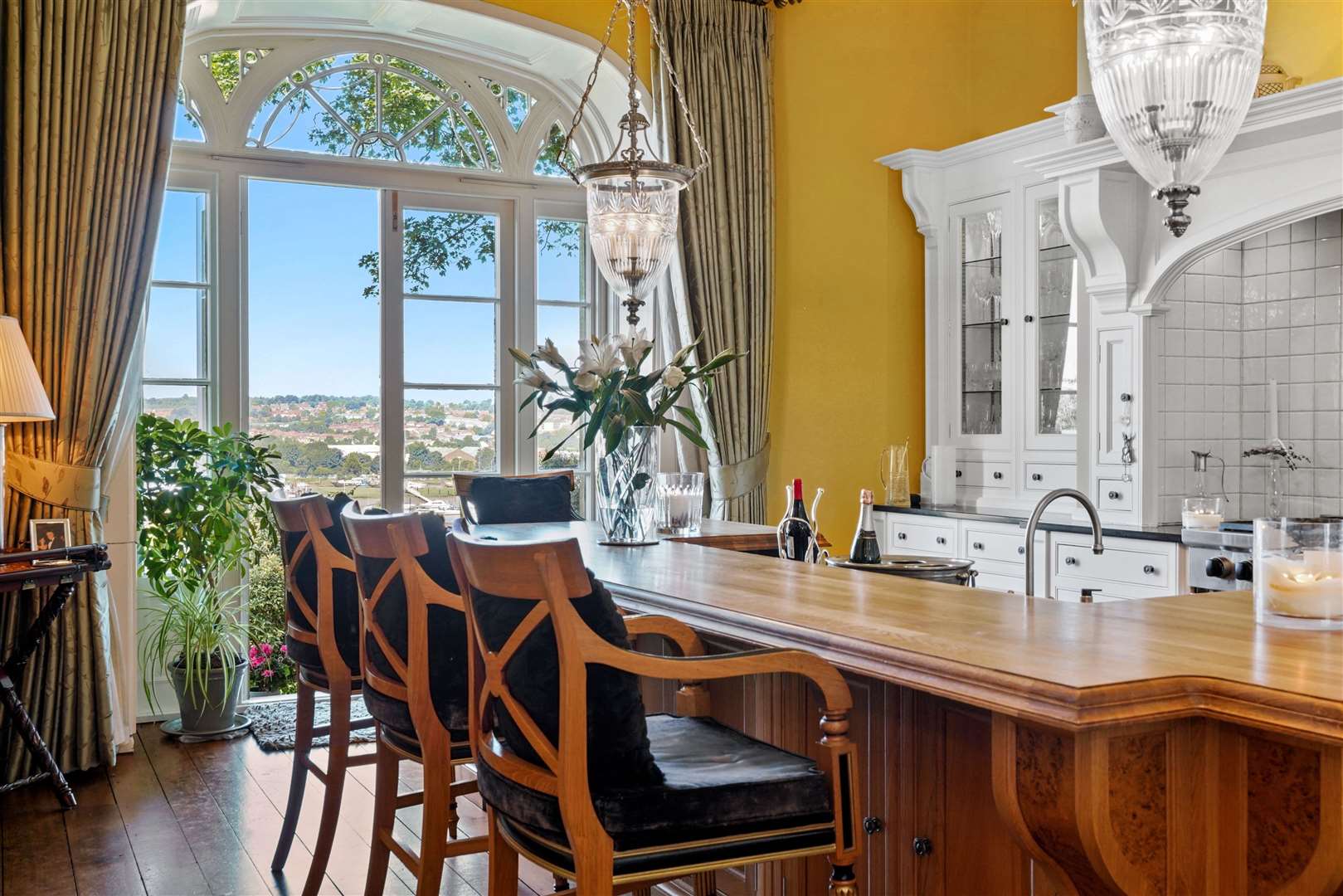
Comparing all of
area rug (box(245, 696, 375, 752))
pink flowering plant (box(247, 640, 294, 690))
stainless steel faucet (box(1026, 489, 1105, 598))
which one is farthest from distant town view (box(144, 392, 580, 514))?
stainless steel faucet (box(1026, 489, 1105, 598))

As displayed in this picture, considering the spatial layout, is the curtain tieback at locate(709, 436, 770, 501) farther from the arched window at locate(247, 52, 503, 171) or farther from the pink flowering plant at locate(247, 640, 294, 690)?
the pink flowering plant at locate(247, 640, 294, 690)

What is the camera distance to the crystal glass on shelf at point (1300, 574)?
1787 mm

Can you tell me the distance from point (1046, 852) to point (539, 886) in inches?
77.0

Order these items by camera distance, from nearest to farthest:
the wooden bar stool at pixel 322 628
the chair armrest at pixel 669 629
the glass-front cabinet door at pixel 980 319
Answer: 1. the chair armrest at pixel 669 629
2. the wooden bar stool at pixel 322 628
3. the glass-front cabinet door at pixel 980 319

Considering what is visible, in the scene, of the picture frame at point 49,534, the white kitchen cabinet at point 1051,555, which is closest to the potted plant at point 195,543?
the picture frame at point 49,534

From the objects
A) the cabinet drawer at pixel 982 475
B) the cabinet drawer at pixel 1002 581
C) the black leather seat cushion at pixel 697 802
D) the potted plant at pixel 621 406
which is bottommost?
the cabinet drawer at pixel 1002 581

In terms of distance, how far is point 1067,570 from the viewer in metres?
4.85

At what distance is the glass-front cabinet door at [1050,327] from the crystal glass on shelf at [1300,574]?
3.42 meters

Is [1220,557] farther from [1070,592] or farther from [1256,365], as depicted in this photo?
[1256,365]

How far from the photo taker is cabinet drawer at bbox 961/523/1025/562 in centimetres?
508

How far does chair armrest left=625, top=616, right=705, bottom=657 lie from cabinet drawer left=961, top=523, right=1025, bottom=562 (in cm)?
316

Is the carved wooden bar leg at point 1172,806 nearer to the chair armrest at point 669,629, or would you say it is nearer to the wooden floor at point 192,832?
the chair armrest at point 669,629

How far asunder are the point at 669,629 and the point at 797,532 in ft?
4.79

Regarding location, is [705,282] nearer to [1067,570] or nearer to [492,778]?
[1067,570]
